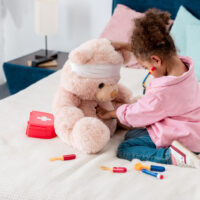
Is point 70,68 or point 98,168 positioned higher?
point 70,68

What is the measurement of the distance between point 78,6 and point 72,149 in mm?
2079

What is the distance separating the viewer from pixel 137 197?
3.35 ft

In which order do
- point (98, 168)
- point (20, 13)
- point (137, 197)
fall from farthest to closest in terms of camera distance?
point (20, 13)
point (98, 168)
point (137, 197)

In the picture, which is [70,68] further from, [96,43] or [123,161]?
[123,161]

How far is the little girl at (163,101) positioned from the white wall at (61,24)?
1818 mm

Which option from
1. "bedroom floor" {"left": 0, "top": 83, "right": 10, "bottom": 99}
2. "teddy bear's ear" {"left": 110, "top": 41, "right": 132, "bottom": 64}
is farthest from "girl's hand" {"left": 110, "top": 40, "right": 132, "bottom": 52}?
"bedroom floor" {"left": 0, "top": 83, "right": 10, "bottom": 99}

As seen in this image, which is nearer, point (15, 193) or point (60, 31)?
point (15, 193)

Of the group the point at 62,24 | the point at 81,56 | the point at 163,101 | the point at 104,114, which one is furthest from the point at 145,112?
the point at 62,24

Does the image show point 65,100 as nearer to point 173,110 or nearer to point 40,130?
point 40,130

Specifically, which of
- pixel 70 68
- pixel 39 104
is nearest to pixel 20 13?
pixel 39 104

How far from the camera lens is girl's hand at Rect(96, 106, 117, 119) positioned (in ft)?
4.75

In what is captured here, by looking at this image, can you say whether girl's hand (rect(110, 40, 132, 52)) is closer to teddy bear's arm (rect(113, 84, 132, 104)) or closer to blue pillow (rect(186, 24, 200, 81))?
teddy bear's arm (rect(113, 84, 132, 104))

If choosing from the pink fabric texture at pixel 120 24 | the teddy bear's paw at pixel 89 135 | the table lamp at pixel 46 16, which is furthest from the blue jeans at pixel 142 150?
the table lamp at pixel 46 16

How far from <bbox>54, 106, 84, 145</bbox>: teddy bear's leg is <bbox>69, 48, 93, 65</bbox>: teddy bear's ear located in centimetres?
20
